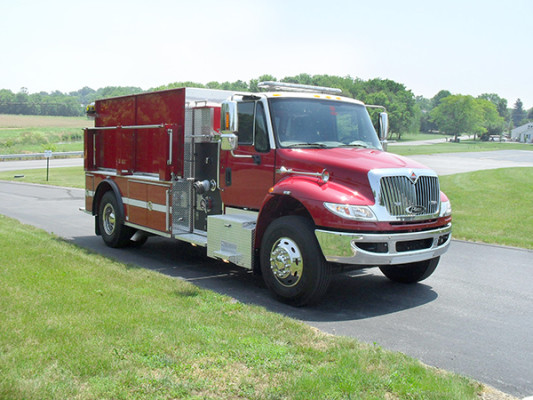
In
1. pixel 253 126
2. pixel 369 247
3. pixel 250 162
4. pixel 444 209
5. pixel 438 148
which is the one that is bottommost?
pixel 369 247

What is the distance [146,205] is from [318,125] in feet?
11.5

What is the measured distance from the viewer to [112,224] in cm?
1068

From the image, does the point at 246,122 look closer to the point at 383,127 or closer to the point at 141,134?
the point at 383,127

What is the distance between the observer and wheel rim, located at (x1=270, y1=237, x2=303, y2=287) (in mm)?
6637

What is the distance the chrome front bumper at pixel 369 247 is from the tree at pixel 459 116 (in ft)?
460

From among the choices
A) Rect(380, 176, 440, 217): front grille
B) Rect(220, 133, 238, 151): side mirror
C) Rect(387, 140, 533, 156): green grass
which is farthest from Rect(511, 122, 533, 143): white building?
Rect(220, 133, 238, 151): side mirror

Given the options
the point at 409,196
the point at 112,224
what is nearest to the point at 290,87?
the point at 409,196

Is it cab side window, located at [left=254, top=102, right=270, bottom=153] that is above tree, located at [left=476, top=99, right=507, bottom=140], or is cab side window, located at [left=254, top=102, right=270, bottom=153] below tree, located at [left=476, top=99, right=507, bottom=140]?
below

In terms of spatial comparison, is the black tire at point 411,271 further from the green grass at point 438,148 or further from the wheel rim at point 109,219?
the green grass at point 438,148

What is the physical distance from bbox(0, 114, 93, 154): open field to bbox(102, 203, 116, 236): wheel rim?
37866 mm

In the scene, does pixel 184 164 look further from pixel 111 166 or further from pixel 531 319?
pixel 531 319

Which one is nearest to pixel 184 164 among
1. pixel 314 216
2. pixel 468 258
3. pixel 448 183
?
pixel 314 216

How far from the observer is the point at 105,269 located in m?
7.97

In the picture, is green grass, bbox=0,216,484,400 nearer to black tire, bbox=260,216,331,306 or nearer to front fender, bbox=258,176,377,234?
black tire, bbox=260,216,331,306
